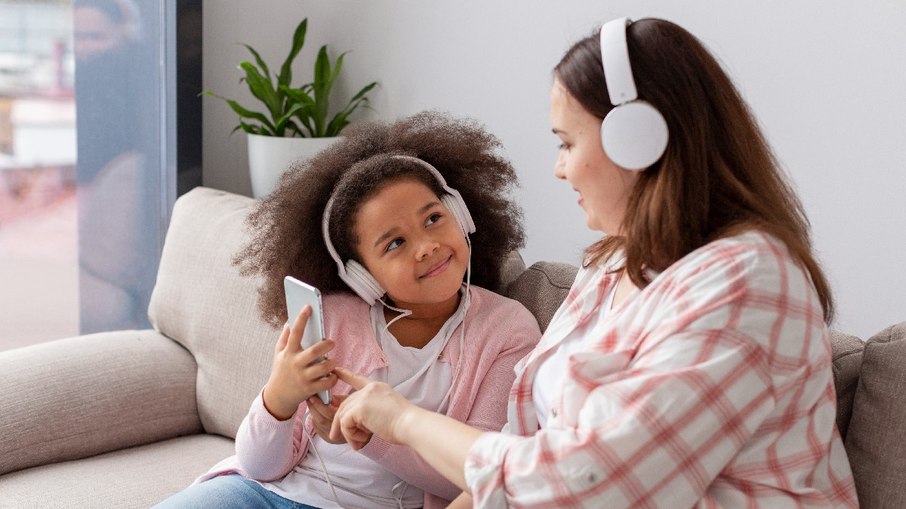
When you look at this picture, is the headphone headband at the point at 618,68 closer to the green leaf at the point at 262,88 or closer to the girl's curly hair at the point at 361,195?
the girl's curly hair at the point at 361,195

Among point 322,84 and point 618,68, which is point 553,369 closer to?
point 618,68

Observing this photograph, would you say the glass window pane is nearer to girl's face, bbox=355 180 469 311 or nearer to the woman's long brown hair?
girl's face, bbox=355 180 469 311

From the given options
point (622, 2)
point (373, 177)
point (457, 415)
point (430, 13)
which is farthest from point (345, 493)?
point (430, 13)

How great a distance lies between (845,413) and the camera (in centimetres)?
146

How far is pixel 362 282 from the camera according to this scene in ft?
5.62

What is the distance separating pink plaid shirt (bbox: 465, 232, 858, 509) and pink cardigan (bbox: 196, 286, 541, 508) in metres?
0.43

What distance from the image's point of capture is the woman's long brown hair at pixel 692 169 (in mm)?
1221

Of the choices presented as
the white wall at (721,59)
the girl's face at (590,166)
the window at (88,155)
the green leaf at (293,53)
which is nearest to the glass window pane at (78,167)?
the window at (88,155)

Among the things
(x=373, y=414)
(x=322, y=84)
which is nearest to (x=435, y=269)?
(x=373, y=414)

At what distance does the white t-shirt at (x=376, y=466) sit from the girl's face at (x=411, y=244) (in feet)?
0.36

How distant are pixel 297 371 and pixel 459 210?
0.39m

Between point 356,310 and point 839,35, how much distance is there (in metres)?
0.95

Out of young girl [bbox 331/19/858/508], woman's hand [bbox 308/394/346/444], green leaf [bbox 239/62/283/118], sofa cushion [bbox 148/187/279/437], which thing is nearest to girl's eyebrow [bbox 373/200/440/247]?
woman's hand [bbox 308/394/346/444]

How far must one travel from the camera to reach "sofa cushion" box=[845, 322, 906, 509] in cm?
135
